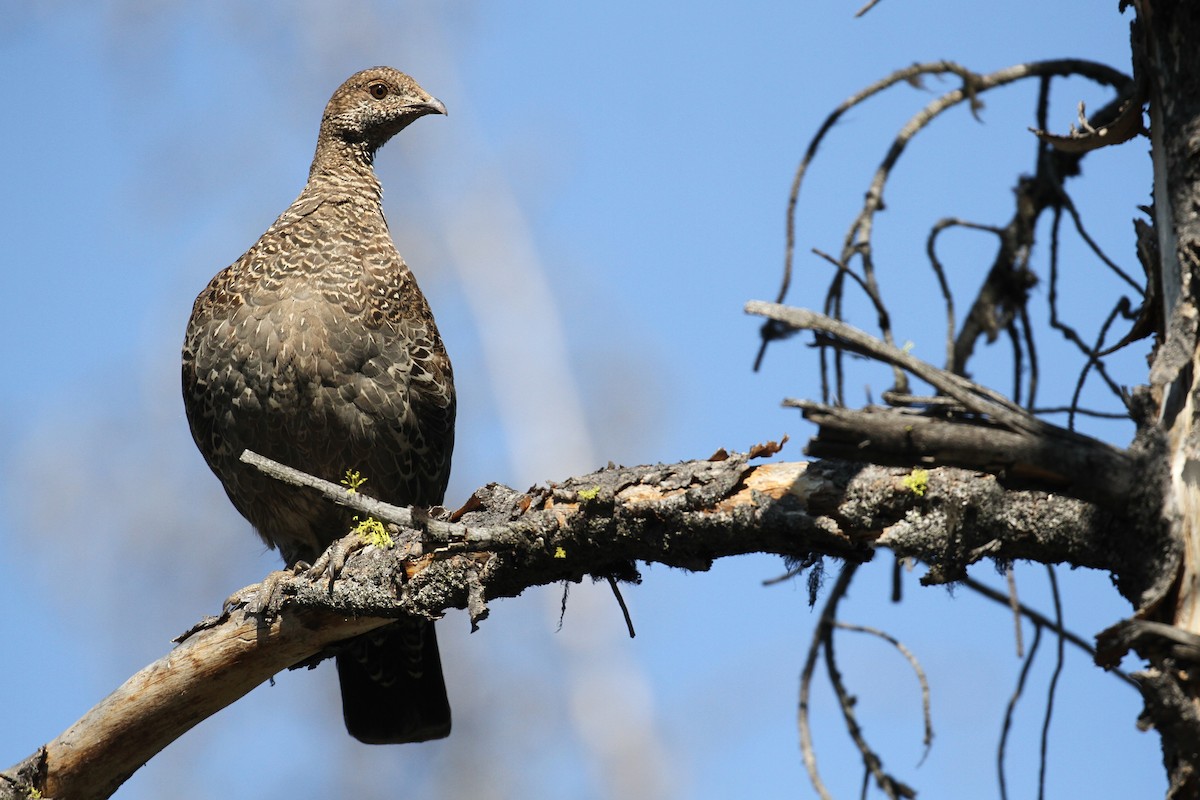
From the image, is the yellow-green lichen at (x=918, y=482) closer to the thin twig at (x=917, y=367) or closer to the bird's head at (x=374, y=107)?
the thin twig at (x=917, y=367)

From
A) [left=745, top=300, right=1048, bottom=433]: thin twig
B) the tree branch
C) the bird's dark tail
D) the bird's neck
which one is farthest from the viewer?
the bird's neck

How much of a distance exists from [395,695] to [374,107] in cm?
266

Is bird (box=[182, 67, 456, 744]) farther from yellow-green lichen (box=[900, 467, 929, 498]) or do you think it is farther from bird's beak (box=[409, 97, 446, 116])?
yellow-green lichen (box=[900, 467, 929, 498])

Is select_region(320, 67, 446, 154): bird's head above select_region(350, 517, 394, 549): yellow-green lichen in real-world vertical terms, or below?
above

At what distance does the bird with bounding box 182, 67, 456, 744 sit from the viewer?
4609 millimetres

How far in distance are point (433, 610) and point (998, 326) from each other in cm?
210

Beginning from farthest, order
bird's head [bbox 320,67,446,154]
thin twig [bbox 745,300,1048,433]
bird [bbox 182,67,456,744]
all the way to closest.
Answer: bird's head [bbox 320,67,446,154] → bird [bbox 182,67,456,744] → thin twig [bbox 745,300,1048,433]

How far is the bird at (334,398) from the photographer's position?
4.61 metres

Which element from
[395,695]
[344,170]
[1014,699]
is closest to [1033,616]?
[1014,699]

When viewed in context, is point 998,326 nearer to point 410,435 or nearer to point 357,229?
point 410,435

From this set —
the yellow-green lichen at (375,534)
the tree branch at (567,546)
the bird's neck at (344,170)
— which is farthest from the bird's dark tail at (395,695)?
the bird's neck at (344,170)

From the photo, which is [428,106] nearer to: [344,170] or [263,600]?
[344,170]

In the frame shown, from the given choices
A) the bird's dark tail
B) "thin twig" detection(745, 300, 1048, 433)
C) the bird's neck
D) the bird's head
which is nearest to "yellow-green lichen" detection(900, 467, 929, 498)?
"thin twig" detection(745, 300, 1048, 433)

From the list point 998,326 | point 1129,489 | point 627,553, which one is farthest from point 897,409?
point 998,326
